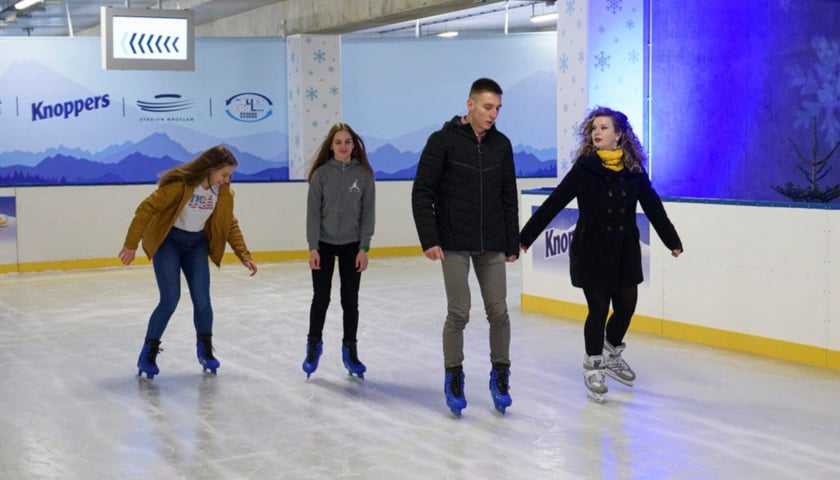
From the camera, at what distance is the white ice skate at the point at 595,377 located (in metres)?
5.69

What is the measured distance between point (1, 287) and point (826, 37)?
7.69 meters

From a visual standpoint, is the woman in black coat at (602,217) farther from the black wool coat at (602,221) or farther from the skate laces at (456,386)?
the skate laces at (456,386)

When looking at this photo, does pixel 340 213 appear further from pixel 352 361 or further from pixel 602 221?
pixel 602 221

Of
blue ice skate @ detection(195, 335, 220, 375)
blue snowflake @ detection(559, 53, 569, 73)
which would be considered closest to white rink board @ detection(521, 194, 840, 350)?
blue snowflake @ detection(559, 53, 569, 73)

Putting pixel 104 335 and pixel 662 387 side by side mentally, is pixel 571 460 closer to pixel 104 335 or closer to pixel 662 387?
pixel 662 387

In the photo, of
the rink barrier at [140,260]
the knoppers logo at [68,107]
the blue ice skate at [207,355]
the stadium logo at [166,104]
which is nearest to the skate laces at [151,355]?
the blue ice skate at [207,355]

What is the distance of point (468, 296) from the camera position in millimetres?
5348

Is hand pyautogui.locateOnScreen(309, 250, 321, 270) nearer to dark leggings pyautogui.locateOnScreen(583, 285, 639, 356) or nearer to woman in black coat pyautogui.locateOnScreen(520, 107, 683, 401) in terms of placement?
woman in black coat pyautogui.locateOnScreen(520, 107, 683, 401)

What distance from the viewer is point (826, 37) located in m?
8.27

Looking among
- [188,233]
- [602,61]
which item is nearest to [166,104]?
[602,61]

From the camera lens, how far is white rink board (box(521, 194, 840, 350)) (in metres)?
6.62

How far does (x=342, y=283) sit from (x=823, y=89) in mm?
4048

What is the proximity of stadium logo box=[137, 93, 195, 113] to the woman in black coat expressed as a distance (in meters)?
10.6

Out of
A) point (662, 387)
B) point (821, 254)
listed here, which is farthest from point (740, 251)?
point (662, 387)
